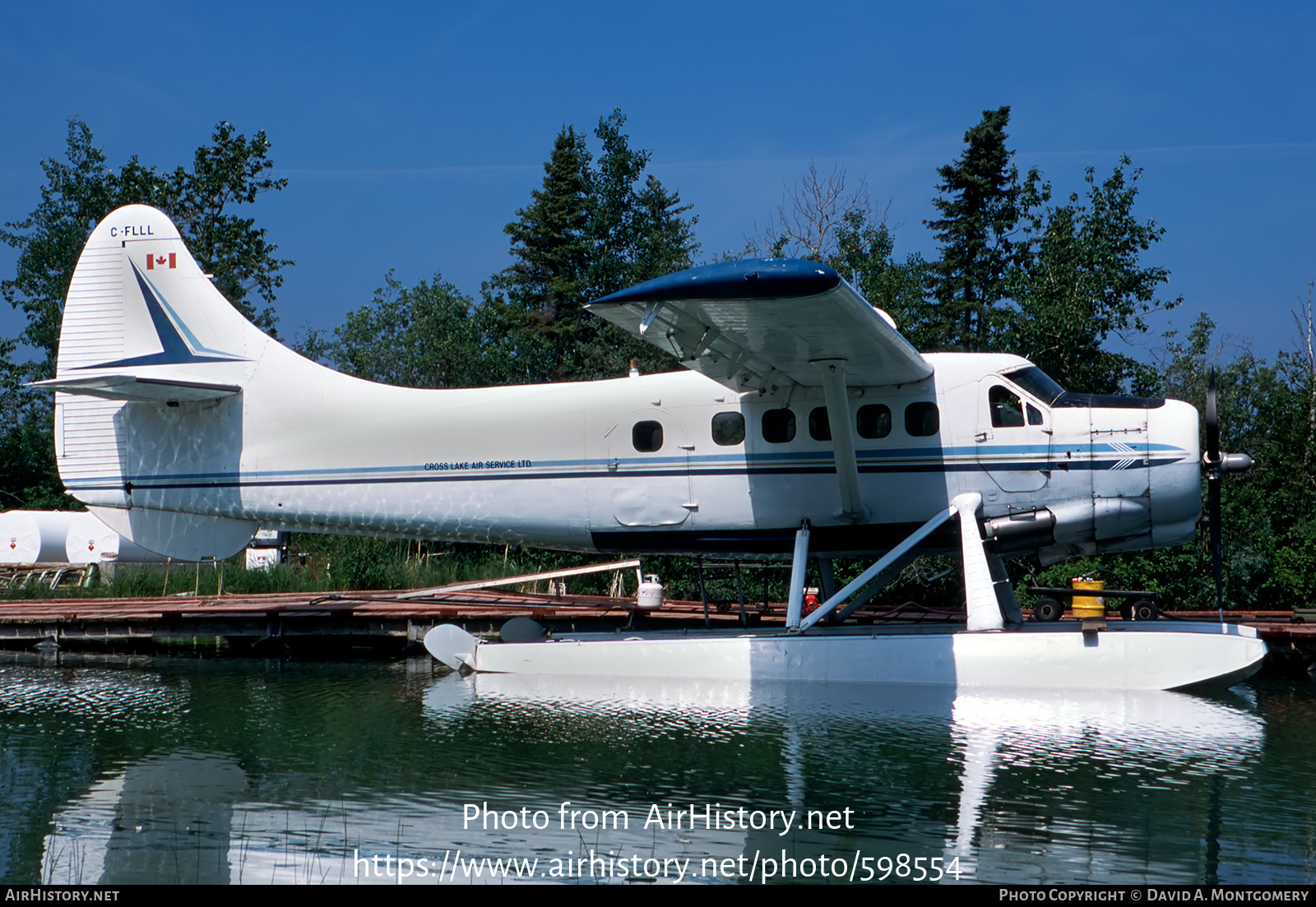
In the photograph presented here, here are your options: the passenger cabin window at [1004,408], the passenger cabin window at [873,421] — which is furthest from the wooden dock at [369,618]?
the passenger cabin window at [1004,408]

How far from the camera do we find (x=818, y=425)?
1044 centimetres

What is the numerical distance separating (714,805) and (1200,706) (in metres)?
5.30

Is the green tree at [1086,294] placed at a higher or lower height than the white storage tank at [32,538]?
higher

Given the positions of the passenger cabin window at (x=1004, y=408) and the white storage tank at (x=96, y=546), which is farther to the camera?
the white storage tank at (x=96, y=546)

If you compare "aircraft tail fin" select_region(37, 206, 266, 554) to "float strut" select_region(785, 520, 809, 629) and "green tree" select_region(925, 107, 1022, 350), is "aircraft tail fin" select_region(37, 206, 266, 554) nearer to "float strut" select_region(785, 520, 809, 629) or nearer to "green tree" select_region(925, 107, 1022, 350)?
"float strut" select_region(785, 520, 809, 629)

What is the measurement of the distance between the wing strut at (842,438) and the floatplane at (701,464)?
0.03 meters

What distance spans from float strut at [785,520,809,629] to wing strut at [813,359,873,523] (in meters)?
0.45

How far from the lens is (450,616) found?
1323cm

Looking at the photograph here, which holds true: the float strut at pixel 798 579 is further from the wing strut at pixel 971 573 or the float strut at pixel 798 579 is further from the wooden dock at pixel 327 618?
the wooden dock at pixel 327 618

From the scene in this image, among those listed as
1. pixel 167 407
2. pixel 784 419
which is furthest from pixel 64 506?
pixel 784 419

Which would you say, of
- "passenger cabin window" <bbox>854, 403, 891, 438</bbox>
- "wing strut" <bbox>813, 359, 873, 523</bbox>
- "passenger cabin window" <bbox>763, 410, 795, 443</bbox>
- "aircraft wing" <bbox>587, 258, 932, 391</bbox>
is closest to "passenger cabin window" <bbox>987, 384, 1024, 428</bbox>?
"aircraft wing" <bbox>587, 258, 932, 391</bbox>

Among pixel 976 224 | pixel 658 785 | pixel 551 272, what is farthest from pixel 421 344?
pixel 658 785

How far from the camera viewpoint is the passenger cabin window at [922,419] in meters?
10.2

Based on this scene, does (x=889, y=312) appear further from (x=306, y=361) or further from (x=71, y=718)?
(x=71, y=718)
